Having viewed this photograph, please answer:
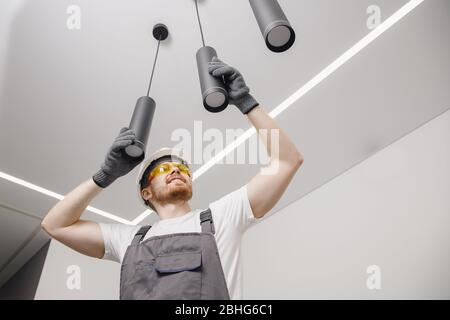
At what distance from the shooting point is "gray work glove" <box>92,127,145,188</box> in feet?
3.79

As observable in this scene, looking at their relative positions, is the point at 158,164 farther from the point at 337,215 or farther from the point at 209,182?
the point at 337,215

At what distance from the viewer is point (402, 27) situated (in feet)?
5.57

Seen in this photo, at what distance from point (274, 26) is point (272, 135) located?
357 mm

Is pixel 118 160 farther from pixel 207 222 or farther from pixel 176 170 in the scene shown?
pixel 207 222

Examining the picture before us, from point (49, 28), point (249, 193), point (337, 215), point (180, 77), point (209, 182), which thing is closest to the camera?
point (249, 193)

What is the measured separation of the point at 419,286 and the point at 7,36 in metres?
2.27

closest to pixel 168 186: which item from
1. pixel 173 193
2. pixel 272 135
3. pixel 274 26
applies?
pixel 173 193

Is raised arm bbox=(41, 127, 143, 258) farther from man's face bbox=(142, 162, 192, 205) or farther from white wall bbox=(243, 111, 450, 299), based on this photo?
white wall bbox=(243, 111, 450, 299)

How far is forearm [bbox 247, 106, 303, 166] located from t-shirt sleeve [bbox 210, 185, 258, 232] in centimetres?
17

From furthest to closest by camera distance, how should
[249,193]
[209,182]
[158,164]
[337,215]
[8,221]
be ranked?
[8,221]
[209,182]
[337,215]
[158,164]
[249,193]

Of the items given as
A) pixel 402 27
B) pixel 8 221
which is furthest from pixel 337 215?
pixel 8 221

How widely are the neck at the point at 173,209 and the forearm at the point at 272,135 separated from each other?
1.28ft

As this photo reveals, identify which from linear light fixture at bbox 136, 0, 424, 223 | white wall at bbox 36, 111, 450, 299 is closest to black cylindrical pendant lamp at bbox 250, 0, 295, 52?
linear light fixture at bbox 136, 0, 424, 223

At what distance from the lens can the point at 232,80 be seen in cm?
111
